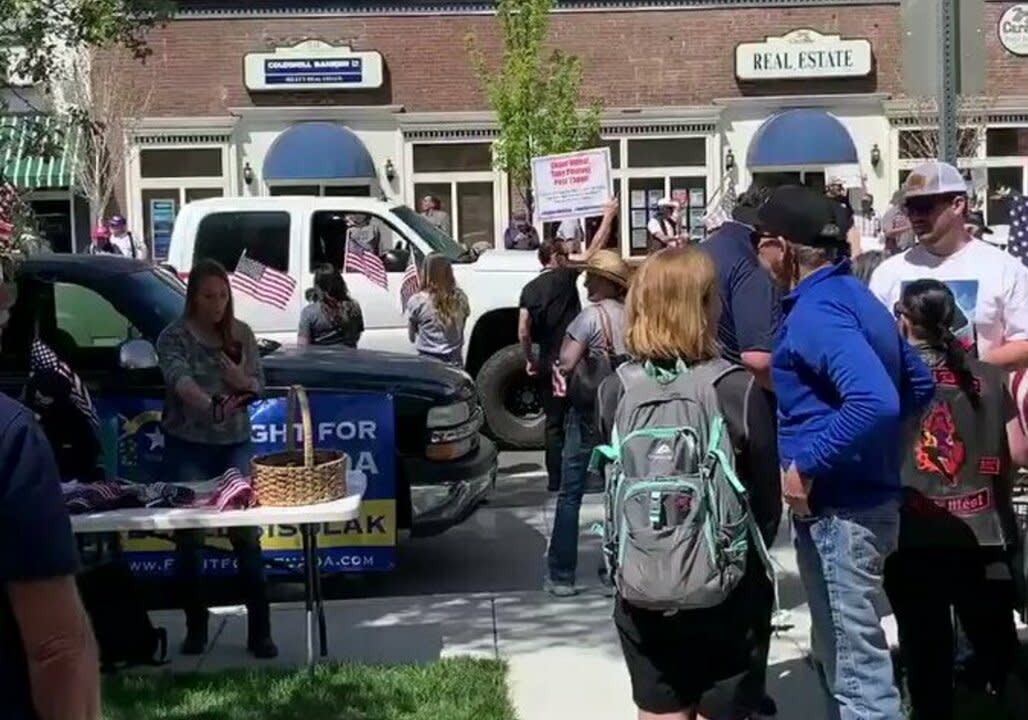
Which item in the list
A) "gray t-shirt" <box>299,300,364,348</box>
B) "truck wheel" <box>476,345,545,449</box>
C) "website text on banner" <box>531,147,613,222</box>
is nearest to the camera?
"gray t-shirt" <box>299,300,364,348</box>

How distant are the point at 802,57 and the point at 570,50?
4.54 m

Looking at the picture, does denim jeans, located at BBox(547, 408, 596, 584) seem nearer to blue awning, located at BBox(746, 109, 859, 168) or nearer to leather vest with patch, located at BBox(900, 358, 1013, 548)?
leather vest with patch, located at BBox(900, 358, 1013, 548)

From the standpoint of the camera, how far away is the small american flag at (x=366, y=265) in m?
12.3

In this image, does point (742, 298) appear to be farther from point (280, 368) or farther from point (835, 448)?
point (280, 368)

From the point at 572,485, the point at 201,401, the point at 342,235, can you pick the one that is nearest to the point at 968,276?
the point at 572,485

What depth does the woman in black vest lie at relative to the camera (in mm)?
4945

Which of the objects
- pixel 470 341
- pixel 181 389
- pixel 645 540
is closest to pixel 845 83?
pixel 470 341

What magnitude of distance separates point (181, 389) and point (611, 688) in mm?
2273

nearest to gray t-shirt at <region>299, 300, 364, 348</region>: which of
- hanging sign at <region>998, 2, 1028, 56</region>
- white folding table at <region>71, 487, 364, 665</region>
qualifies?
white folding table at <region>71, 487, 364, 665</region>

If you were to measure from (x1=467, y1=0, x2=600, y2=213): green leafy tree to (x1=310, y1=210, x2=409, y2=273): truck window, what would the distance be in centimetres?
1425

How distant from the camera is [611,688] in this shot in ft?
20.1

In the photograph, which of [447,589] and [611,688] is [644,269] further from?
[447,589]

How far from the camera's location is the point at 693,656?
412cm

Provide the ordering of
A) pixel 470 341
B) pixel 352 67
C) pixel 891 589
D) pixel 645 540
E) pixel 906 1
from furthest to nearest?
1. pixel 352 67
2. pixel 470 341
3. pixel 906 1
4. pixel 891 589
5. pixel 645 540
